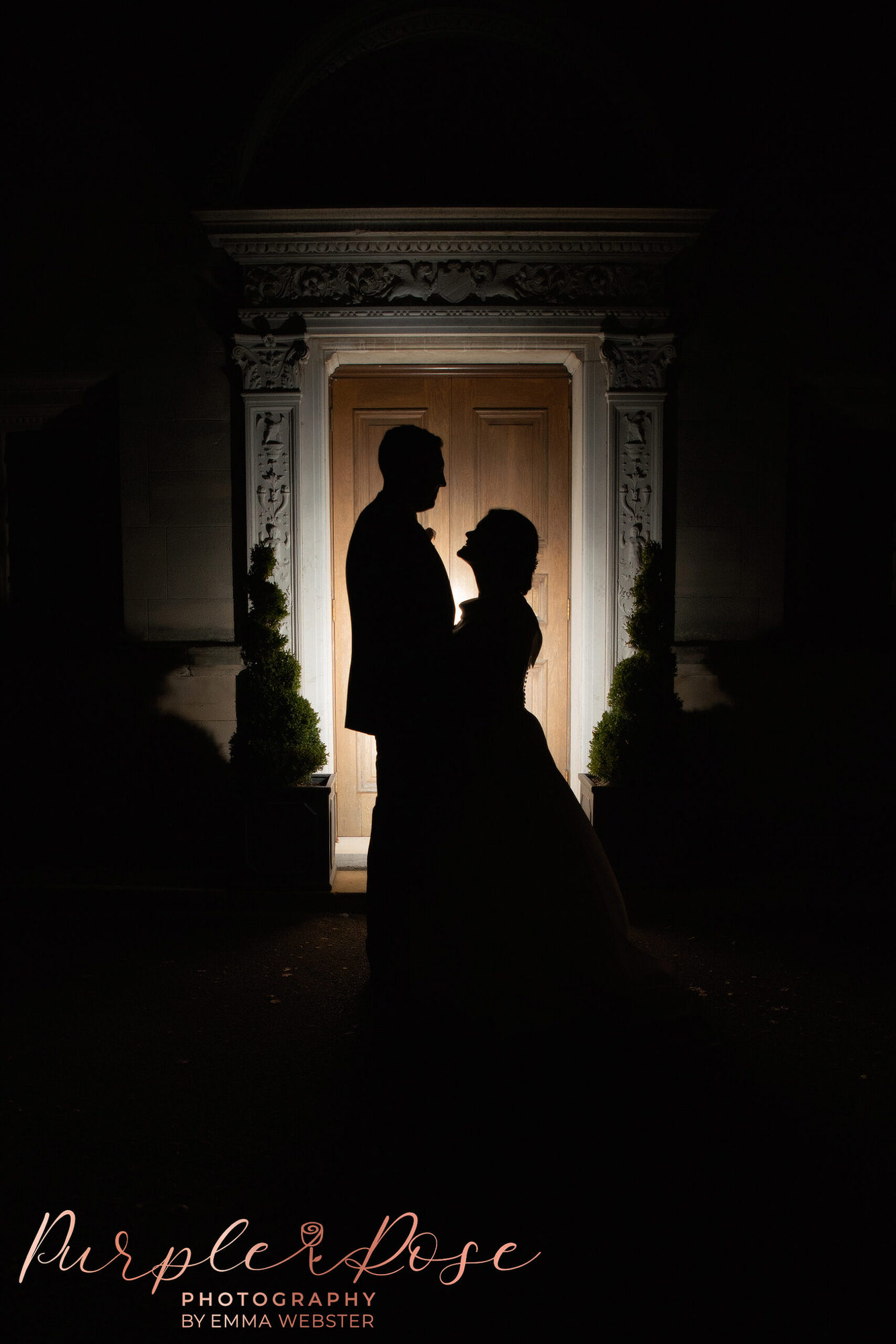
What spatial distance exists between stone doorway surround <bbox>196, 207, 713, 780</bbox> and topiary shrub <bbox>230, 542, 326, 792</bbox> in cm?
33

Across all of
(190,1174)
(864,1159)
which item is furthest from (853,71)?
(190,1174)

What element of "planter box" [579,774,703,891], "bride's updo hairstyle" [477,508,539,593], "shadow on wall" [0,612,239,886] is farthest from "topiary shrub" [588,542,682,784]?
"shadow on wall" [0,612,239,886]

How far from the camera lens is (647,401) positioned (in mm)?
5191

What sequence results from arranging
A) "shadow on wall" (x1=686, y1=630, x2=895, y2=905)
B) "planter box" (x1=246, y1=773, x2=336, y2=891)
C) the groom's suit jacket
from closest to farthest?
1. the groom's suit jacket
2. "planter box" (x1=246, y1=773, x2=336, y2=891)
3. "shadow on wall" (x1=686, y1=630, x2=895, y2=905)

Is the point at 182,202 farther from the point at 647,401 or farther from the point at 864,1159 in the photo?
the point at 864,1159

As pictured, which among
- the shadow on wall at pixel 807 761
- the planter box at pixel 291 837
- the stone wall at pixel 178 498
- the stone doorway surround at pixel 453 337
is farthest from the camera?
the shadow on wall at pixel 807 761

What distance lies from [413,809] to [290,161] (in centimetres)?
450

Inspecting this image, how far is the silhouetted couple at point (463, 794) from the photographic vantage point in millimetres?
2781

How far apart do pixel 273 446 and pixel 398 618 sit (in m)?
2.93

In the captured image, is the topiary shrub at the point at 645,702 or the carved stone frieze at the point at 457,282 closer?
the topiary shrub at the point at 645,702

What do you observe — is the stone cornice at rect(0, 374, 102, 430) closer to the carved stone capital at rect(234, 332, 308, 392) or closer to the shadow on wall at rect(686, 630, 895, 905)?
the carved stone capital at rect(234, 332, 308, 392)

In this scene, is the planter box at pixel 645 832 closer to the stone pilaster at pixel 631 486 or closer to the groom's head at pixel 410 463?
the stone pilaster at pixel 631 486

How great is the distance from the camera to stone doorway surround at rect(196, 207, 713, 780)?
16.3 ft

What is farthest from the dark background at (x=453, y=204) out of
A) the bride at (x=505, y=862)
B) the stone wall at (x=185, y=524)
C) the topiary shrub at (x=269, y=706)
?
the bride at (x=505, y=862)
